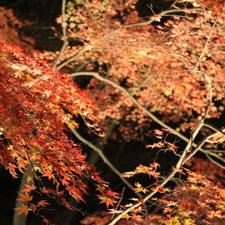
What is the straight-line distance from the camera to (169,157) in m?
16.2

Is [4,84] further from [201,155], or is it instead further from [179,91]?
[201,155]

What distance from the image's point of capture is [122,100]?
12656 mm

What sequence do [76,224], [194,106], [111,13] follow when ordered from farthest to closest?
[76,224]
[194,106]
[111,13]

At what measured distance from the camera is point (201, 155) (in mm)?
15602

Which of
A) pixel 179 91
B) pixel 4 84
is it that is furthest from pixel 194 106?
pixel 4 84

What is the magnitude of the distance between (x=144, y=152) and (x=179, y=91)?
6.43 metres

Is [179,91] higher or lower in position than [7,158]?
lower

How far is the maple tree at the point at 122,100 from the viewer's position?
14.3ft

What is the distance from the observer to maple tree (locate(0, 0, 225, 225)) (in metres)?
4.35

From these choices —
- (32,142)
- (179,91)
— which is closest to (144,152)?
(179,91)

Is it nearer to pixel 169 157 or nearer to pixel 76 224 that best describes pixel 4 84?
pixel 76 224

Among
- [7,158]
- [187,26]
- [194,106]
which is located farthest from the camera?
[194,106]

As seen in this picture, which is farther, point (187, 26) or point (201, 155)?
point (201, 155)

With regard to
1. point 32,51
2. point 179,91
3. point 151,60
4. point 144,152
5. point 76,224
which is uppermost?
point 32,51
